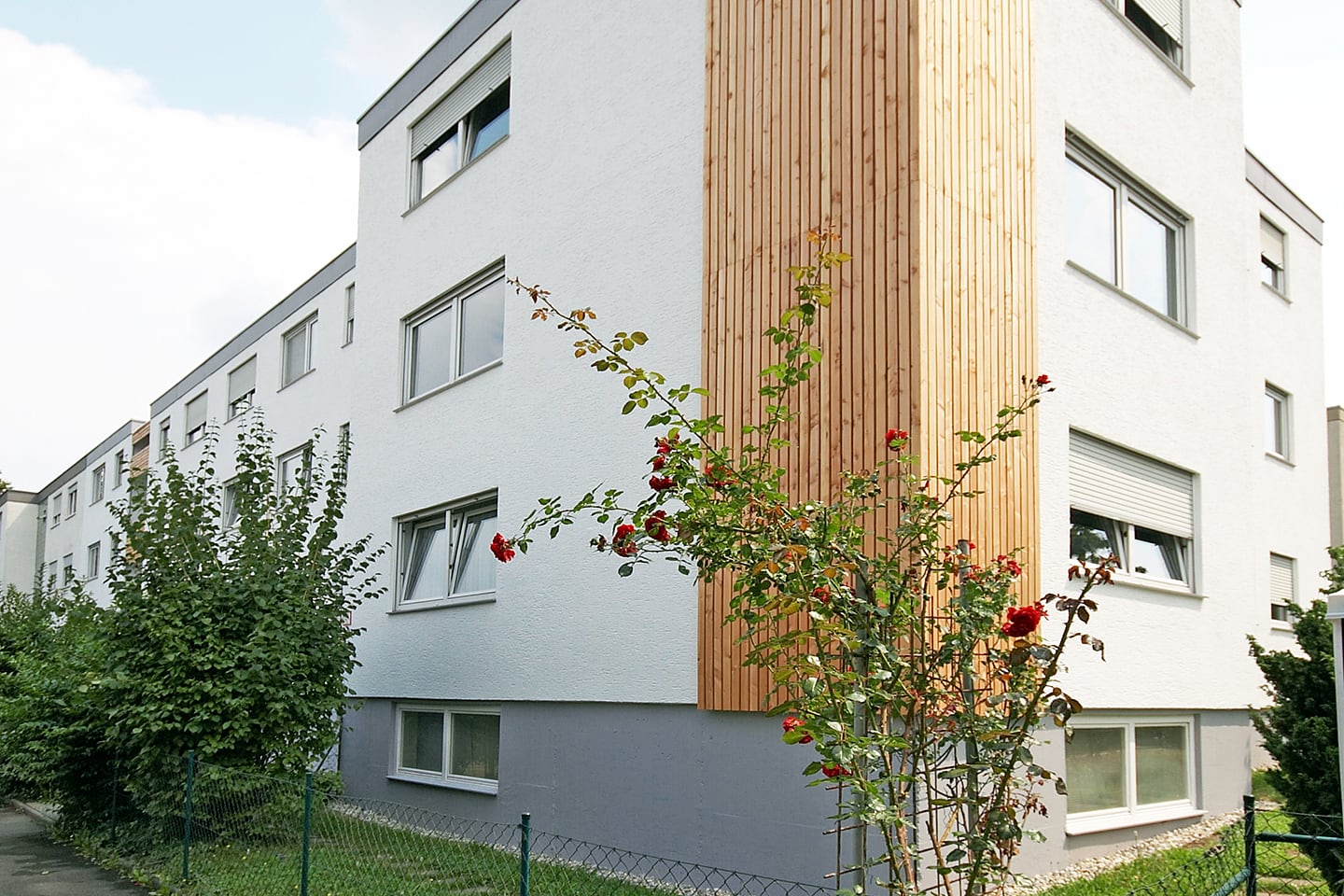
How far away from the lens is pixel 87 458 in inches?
1531

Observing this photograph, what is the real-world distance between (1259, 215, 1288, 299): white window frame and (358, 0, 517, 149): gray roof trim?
11062 mm

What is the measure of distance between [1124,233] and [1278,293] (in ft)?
28.1

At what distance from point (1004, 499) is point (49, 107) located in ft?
24.5

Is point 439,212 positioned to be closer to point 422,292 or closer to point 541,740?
point 422,292

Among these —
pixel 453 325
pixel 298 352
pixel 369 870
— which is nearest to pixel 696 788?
pixel 369 870

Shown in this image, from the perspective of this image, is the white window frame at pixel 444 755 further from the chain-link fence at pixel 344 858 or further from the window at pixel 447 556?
the window at pixel 447 556

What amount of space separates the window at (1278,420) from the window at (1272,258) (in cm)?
149

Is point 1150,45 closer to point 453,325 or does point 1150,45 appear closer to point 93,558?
point 453,325

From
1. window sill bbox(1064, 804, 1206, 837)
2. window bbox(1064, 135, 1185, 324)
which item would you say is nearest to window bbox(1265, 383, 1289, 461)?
window bbox(1064, 135, 1185, 324)

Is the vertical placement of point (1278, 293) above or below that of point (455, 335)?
above

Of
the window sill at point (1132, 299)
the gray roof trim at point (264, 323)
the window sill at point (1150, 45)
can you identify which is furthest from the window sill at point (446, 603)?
the gray roof trim at point (264, 323)

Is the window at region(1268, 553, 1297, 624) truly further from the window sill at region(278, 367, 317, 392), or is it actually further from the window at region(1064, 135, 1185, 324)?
the window sill at region(278, 367, 317, 392)

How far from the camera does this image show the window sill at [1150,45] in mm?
9602

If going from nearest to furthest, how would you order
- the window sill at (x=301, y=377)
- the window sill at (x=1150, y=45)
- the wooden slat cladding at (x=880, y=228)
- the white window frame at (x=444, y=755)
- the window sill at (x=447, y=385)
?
the wooden slat cladding at (x=880, y=228) → the window sill at (x=1150, y=45) → the white window frame at (x=444, y=755) → the window sill at (x=447, y=385) → the window sill at (x=301, y=377)
